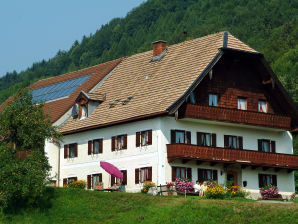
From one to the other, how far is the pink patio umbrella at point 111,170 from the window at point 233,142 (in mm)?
8769

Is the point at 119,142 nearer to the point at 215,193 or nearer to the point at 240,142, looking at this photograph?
the point at 240,142

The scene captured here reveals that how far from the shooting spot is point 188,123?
182ft

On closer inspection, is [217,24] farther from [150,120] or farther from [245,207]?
[245,207]

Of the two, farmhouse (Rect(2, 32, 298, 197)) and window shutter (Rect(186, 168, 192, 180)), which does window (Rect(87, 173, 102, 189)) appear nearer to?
farmhouse (Rect(2, 32, 298, 197))

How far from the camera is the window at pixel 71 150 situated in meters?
62.0

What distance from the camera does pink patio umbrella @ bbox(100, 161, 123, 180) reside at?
5528cm

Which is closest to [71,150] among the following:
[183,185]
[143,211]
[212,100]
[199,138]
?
[199,138]

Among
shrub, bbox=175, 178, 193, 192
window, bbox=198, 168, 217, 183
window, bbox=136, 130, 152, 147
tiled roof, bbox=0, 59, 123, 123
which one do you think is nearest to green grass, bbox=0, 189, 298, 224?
shrub, bbox=175, 178, 193, 192

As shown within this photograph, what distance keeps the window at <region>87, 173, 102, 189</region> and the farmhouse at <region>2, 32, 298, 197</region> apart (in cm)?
8

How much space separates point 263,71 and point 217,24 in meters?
112

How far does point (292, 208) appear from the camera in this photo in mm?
41562

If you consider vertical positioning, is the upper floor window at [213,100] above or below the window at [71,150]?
above

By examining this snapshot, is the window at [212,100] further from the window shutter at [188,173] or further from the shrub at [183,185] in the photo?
the shrub at [183,185]

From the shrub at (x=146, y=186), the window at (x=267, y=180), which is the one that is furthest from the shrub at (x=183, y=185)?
the window at (x=267, y=180)
